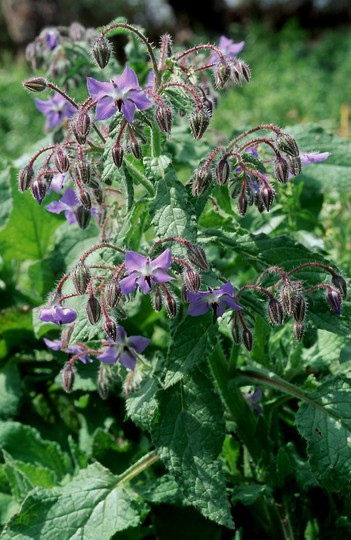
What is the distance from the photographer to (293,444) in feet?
7.10

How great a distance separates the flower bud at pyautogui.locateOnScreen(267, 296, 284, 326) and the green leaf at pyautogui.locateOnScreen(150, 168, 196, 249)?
0.24m

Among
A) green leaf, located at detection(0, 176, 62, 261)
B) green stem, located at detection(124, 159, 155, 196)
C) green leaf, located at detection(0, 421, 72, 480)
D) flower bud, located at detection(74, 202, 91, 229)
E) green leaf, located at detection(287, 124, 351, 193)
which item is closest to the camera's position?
green stem, located at detection(124, 159, 155, 196)

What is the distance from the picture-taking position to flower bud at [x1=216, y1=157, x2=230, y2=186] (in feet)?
5.45

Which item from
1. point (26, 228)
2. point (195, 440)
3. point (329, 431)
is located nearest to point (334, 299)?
point (329, 431)

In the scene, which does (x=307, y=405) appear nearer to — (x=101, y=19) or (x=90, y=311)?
(x=90, y=311)

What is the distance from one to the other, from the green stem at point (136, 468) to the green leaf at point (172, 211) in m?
0.66

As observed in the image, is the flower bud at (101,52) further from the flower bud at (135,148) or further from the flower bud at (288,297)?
the flower bud at (288,297)

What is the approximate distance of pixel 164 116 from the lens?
5.25ft

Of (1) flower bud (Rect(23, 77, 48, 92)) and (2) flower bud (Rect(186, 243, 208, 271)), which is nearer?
(2) flower bud (Rect(186, 243, 208, 271))

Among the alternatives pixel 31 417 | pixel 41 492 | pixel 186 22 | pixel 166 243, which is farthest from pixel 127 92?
Answer: pixel 186 22

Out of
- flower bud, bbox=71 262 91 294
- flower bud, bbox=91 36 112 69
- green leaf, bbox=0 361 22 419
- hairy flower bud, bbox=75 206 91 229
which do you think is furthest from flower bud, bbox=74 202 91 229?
green leaf, bbox=0 361 22 419

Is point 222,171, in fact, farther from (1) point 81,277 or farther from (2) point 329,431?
(2) point 329,431

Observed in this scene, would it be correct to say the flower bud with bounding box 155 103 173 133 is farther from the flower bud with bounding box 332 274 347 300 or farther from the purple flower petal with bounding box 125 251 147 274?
the flower bud with bounding box 332 274 347 300

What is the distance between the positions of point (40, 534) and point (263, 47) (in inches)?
316
